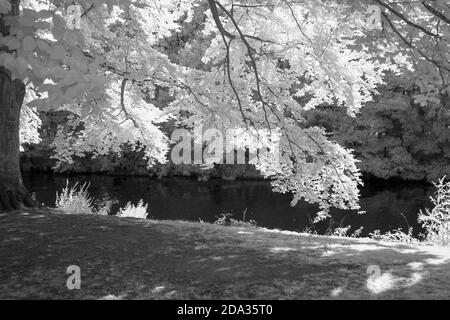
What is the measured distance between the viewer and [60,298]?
408 centimetres

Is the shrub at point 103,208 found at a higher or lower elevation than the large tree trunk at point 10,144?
lower

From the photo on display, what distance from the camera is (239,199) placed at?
23.0 m

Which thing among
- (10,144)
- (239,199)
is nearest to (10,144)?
(10,144)

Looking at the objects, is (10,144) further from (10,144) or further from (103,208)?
(103,208)

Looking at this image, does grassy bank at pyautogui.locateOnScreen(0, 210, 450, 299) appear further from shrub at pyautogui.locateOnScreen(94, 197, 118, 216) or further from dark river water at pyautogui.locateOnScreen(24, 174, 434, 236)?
dark river water at pyautogui.locateOnScreen(24, 174, 434, 236)

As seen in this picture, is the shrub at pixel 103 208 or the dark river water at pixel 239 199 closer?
the shrub at pixel 103 208

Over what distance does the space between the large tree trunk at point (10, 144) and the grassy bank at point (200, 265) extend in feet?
4.25

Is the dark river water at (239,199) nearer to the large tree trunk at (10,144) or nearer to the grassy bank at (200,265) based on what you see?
the grassy bank at (200,265)

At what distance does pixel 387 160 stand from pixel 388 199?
20.9 feet

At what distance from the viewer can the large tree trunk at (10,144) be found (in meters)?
7.72

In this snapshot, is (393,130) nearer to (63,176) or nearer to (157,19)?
(63,176)

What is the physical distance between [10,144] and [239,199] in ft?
52.0

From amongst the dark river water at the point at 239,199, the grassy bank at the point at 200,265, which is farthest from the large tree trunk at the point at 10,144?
the dark river water at the point at 239,199

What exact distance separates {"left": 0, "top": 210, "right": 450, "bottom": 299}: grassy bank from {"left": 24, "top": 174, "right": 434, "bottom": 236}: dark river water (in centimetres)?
922
